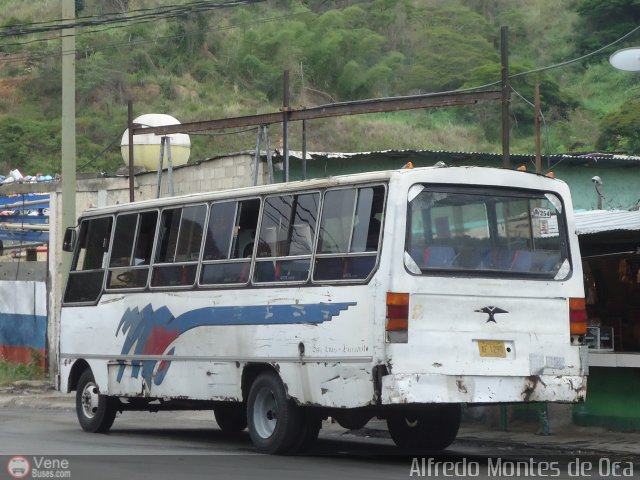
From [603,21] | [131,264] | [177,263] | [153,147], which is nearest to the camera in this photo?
[177,263]

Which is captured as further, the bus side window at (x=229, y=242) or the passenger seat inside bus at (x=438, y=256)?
the bus side window at (x=229, y=242)

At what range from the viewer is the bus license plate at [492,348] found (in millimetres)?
11820

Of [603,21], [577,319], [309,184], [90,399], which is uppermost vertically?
[603,21]

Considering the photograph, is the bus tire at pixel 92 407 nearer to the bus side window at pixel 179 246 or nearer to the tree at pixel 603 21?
the bus side window at pixel 179 246

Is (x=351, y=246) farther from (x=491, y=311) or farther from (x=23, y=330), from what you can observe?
(x=23, y=330)

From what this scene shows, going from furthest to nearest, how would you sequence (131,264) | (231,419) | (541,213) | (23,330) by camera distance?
1. (23,330)
2. (231,419)
3. (131,264)
4. (541,213)

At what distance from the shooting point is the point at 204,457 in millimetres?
12680

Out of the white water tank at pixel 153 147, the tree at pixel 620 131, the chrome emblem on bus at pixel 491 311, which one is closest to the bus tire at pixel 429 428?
the chrome emblem on bus at pixel 491 311

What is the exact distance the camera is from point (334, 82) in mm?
76438

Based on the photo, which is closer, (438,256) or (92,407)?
(438,256)

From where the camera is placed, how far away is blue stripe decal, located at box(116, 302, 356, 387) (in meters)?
12.4

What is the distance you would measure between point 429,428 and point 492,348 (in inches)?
85.2

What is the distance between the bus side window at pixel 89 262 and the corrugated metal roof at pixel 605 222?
6115mm

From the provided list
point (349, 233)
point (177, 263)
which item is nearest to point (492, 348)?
point (349, 233)
